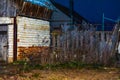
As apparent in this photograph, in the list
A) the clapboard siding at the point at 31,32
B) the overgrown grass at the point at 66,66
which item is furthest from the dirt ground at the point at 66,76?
the clapboard siding at the point at 31,32

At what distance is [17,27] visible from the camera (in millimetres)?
19766

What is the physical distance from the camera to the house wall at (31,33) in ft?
65.7

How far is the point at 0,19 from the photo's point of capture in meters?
20.2

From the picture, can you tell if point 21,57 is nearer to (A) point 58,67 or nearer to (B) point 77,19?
(A) point 58,67

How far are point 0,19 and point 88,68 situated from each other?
7.30m

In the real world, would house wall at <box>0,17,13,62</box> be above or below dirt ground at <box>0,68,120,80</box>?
above

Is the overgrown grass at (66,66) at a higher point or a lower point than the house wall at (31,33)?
lower

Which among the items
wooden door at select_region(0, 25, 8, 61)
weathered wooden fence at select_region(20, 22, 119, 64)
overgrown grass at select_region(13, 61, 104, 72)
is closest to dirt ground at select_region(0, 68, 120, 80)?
overgrown grass at select_region(13, 61, 104, 72)

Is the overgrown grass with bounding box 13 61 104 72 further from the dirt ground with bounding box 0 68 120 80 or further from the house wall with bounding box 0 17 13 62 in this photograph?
the house wall with bounding box 0 17 13 62

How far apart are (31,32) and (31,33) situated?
0.06 meters

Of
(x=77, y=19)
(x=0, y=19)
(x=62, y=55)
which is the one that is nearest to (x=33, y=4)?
(x=0, y=19)

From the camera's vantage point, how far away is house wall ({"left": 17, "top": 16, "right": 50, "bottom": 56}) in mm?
20016

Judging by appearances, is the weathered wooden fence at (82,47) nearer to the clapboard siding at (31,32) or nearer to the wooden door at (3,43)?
the clapboard siding at (31,32)

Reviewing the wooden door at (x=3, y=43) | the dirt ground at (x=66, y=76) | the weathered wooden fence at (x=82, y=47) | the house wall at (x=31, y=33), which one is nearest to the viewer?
the dirt ground at (x=66, y=76)
